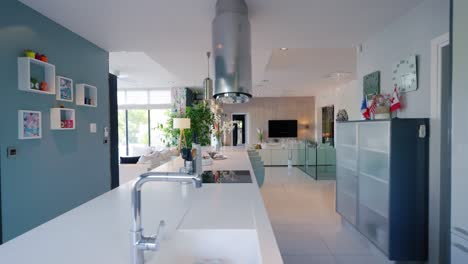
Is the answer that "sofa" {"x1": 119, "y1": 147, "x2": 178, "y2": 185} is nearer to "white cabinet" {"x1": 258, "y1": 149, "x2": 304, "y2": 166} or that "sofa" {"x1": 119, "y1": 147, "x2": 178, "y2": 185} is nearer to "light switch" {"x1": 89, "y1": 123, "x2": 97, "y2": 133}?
"light switch" {"x1": 89, "y1": 123, "x2": 97, "y2": 133}

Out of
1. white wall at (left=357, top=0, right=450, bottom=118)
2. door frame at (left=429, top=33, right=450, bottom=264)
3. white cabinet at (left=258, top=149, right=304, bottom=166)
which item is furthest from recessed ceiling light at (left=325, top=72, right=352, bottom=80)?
door frame at (left=429, top=33, right=450, bottom=264)

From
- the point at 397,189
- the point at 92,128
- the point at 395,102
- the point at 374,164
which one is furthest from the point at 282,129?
the point at 397,189

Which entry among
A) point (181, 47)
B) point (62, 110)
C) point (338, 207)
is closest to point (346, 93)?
point (338, 207)

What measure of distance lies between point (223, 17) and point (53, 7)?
177 centimetres

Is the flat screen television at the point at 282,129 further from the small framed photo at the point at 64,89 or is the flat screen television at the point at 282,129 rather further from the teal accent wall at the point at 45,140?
the small framed photo at the point at 64,89

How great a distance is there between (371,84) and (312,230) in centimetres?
204

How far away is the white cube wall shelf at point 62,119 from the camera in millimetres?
2814

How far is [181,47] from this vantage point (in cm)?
373

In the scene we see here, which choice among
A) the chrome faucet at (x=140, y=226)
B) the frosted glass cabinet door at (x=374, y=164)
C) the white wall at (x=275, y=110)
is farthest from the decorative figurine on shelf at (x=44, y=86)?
the white wall at (x=275, y=110)

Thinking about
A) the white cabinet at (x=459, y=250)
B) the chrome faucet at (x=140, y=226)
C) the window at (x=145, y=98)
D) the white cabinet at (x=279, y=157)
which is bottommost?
the white cabinet at (x=279, y=157)

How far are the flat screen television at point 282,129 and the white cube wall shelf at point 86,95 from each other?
8057mm

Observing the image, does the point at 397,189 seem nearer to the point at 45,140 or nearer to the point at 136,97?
the point at 45,140

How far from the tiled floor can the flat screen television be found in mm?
5412

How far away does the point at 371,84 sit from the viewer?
Answer: 3.24m
